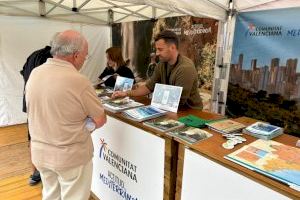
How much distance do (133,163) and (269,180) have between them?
2.87 ft

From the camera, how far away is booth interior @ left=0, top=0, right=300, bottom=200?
1012mm

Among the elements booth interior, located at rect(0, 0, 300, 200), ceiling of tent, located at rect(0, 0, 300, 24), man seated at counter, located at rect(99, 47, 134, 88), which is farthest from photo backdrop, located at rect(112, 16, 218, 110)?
man seated at counter, located at rect(99, 47, 134, 88)

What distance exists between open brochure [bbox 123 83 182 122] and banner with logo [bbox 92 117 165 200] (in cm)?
9

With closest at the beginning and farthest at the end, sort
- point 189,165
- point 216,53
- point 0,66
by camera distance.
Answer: point 189,165 → point 216,53 → point 0,66

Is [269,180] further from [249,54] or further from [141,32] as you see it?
[141,32]

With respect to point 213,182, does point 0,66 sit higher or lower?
higher

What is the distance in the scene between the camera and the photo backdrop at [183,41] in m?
2.91

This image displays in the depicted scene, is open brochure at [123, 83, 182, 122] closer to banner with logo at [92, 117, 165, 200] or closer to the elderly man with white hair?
banner with logo at [92, 117, 165, 200]

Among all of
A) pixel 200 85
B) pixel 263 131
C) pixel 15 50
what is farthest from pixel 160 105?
pixel 15 50

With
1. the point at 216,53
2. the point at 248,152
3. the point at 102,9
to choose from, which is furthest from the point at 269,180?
the point at 102,9

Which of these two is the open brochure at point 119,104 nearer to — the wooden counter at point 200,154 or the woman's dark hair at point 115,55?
the wooden counter at point 200,154

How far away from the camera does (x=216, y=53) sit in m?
2.66

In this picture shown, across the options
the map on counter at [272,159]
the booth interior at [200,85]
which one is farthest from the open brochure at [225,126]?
the map on counter at [272,159]

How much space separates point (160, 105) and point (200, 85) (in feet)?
5.05
